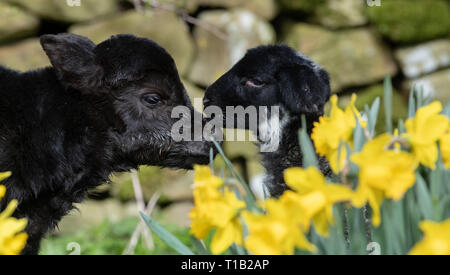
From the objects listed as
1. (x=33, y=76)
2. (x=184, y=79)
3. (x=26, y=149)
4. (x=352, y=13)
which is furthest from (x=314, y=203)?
(x=352, y=13)

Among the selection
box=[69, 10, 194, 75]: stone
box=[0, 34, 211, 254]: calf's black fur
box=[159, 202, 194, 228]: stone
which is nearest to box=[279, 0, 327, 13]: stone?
box=[69, 10, 194, 75]: stone

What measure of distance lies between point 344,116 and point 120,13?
5.03 metres

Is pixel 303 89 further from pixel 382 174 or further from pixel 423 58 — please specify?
pixel 423 58

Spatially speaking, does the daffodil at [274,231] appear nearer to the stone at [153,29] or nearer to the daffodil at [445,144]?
the daffodil at [445,144]

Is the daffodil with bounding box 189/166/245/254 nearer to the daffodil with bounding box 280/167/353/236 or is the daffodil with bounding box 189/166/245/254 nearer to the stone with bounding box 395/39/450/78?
the daffodil with bounding box 280/167/353/236

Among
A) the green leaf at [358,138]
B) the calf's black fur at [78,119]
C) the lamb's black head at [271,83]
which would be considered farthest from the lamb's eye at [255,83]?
the green leaf at [358,138]

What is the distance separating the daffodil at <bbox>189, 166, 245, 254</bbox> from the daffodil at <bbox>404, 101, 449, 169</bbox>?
0.48 metres

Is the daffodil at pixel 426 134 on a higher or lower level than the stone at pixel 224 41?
lower

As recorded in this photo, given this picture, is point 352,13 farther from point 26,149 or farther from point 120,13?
point 26,149

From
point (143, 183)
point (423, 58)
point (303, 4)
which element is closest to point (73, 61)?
point (143, 183)

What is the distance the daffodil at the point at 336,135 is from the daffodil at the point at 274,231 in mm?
339

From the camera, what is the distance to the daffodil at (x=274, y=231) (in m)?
1.22

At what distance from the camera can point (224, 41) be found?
641cm

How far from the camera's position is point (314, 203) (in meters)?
1.24
